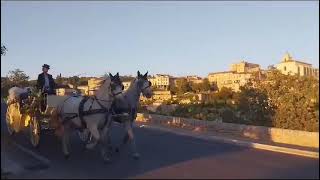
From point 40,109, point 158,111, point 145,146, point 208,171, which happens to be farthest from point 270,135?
point 158,111

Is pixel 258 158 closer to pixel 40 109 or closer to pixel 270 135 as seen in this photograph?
pixel 270 135

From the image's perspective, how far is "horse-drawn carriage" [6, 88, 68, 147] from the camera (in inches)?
599

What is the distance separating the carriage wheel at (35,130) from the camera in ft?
50.6

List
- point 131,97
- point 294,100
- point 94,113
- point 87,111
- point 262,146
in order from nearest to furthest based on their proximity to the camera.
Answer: point 94,113 < point 87,111 < point 131,97 < point 262,146 < point 294,100

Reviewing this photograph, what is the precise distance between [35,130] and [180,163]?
5.47 metres

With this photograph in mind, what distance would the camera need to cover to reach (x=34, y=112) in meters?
15.8

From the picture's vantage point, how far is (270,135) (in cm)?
1705

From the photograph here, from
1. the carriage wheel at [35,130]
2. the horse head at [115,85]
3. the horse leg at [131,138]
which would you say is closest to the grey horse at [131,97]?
the horse leg at [131,138]

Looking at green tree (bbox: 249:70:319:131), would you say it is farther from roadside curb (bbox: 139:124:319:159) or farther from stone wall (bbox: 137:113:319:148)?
roadside curb (bbox: 139:124:319:159)

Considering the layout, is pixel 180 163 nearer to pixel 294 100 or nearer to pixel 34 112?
pixel 34 112

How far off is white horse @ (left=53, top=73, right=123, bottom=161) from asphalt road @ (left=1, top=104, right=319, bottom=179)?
0.66 m

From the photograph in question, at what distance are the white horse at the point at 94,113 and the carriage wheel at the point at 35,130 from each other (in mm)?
1282

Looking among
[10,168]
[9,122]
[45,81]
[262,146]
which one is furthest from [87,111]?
[9,122]

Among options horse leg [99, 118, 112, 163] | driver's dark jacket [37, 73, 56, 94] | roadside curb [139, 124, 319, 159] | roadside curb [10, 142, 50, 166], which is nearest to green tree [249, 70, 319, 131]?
roadside curb [139, 124, 319, 159]
